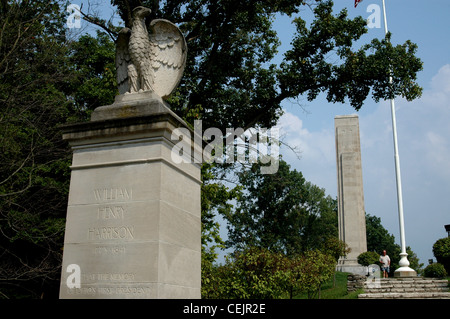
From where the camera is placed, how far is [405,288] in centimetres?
2356

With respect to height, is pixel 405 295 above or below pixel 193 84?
below

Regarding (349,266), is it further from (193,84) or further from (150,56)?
(150,56)

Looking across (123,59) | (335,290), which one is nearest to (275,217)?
(335,290)

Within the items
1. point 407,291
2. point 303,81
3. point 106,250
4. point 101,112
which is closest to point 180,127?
point 101,112

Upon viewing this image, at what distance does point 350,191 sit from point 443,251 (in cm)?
1263

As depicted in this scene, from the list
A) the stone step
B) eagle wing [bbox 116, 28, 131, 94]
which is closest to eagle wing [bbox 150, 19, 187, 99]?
eagle wing [bbox 116, 28, 131, 94]

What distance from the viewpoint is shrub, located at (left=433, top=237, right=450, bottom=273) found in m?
25.0

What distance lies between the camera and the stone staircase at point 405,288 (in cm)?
2162

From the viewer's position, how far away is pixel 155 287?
556 centimetres

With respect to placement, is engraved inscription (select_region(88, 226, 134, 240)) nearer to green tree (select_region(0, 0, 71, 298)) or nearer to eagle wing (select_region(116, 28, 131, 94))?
eagle wing (select_region(116, 28, 131, 94))

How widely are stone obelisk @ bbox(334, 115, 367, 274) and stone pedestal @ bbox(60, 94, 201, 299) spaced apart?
31546 millimetres

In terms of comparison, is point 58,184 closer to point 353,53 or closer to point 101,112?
point 101,112

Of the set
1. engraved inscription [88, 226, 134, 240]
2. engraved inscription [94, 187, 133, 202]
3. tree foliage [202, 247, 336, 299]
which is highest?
engraved inscription [94, 187, 133, 202]

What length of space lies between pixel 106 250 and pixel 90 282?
44cm
